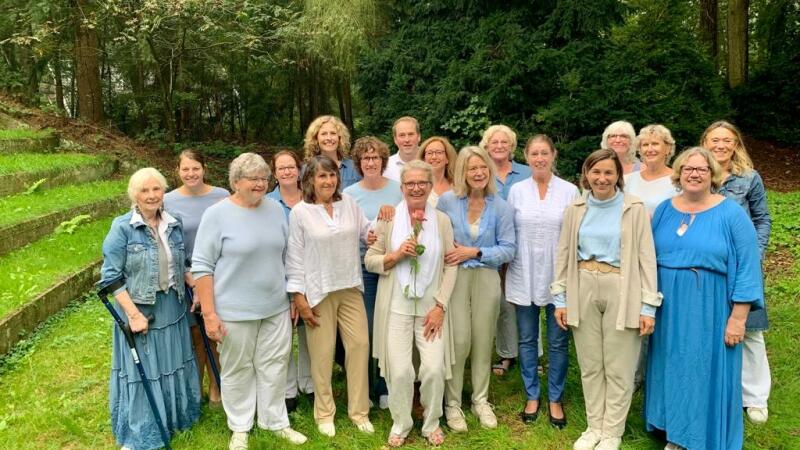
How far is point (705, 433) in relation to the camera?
3.40m

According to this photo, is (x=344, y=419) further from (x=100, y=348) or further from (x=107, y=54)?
(x=107, y=54)

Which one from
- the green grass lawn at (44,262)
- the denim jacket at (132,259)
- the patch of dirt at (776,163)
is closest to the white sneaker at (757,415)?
the denim jacket at (132,259)

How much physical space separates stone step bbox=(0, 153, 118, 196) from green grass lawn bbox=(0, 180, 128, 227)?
0.16 m

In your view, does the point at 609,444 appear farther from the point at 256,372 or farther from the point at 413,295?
the point at 256,372

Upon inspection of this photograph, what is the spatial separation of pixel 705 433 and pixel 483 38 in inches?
274

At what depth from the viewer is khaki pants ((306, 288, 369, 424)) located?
383cm

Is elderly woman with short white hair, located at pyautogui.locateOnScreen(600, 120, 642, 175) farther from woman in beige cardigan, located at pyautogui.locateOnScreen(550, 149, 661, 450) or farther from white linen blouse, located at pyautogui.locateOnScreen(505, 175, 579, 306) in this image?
woman in beige cardigan, located at pyautogui.locateOnScreen(550, 149, 661, 450)

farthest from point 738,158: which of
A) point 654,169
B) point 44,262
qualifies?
point 44,262

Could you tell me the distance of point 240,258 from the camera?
11.4 ft

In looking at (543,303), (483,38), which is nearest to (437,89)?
(483,38)

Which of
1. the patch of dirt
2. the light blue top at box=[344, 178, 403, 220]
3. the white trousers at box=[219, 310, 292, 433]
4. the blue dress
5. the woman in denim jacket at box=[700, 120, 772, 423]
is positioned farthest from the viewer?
the patch of dirt

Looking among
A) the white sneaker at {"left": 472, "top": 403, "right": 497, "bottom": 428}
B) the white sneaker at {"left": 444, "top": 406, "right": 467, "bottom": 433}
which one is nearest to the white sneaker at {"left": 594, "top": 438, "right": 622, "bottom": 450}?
the white sneaker at {"left": 472, "top": 403, "right": 497, "bottom": 428}

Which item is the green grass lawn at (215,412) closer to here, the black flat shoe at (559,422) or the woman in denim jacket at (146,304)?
the black flat shoe at (559,422)

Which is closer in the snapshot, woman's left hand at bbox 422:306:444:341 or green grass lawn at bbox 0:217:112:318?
woman's left hand at bbox 422:306:444:341
